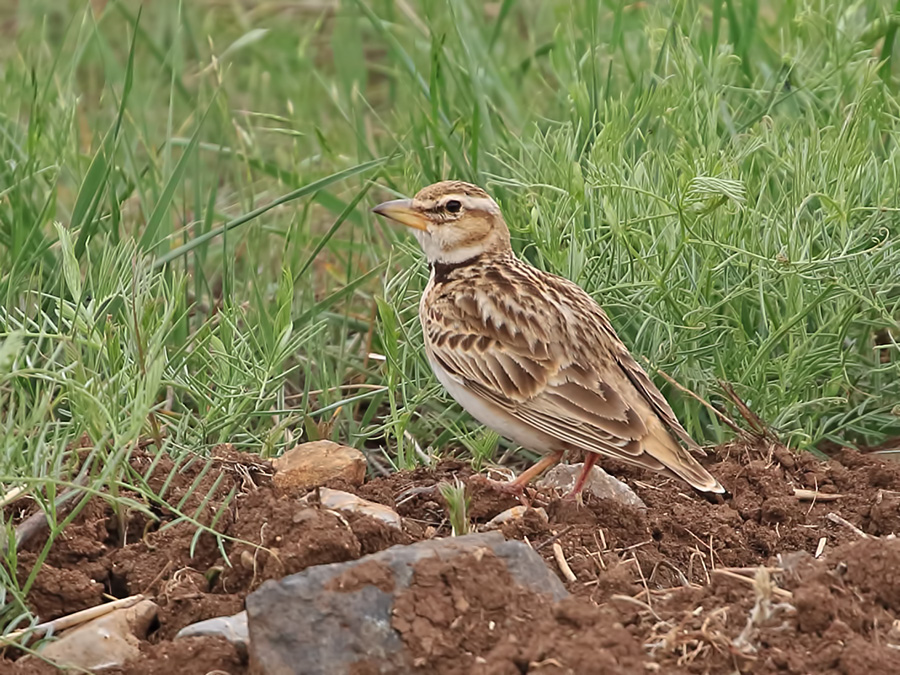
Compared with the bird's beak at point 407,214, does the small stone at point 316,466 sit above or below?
below

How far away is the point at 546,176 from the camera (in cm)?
642

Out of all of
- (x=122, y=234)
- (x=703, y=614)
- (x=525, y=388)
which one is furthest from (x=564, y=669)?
(x=122, y=234)

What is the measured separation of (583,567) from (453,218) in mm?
1947

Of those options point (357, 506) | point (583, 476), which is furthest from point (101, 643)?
point (583, 476)

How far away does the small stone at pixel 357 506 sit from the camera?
4641mm

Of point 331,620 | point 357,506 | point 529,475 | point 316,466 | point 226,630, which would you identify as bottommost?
point 529,475

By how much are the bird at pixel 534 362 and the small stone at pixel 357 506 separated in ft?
1.74

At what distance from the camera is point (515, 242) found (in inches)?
265

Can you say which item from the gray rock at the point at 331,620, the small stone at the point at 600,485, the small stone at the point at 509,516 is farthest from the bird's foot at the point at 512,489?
the gray rock at the point at 331,620

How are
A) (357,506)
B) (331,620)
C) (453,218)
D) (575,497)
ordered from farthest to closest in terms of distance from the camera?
(453,218)
(575,497)
(357,506)
(331,620)

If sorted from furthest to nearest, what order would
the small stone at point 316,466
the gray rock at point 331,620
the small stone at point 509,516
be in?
the small stone at point 316,466 < the small stone at point 509,516 < the gray rock at point 331,620

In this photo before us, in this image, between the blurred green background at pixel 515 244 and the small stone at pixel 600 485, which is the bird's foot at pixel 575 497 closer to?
the small stone at pixel 600 485

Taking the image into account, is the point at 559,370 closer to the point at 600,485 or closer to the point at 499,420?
the point at 499,420

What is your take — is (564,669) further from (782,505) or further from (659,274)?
(659,274)
